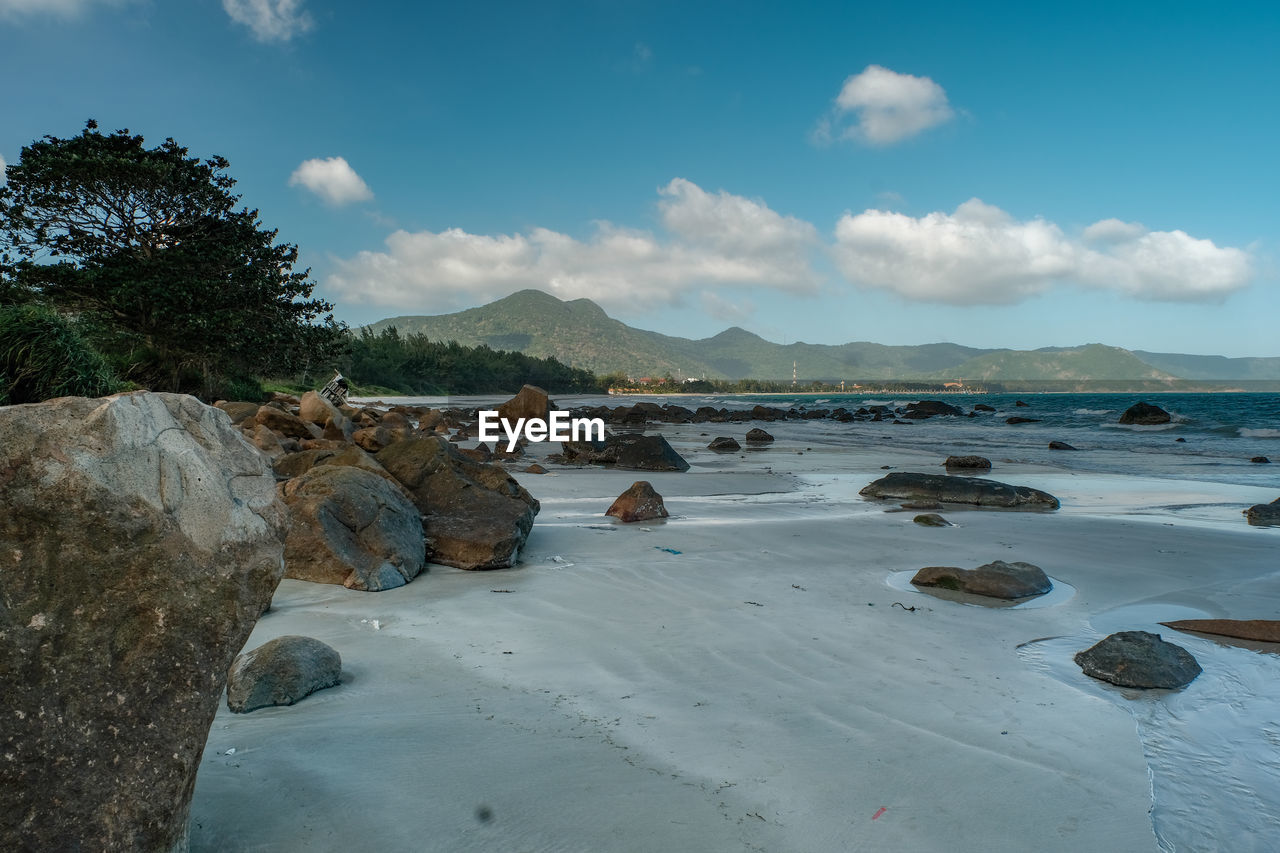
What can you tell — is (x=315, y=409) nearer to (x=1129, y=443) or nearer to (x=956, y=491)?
(x=956, y=491)

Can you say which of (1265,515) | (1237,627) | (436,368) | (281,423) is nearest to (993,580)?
(1237,627)

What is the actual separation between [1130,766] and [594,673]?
224 cm

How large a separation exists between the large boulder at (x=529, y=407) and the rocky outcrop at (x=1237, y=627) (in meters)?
19.3

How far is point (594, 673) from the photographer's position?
3.62 metres

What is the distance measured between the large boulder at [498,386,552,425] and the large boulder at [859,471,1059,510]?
13774mm

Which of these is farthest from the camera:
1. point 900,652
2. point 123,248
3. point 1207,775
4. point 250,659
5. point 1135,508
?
point 123,248

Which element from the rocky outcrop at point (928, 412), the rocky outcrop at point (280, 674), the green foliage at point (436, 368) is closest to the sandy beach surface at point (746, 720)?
the rocky outcrop at point (280, 674)

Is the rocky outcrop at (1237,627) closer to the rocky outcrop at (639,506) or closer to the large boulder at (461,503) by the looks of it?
the large boulder at (461,503)

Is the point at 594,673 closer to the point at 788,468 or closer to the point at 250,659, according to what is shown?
the point at 250,659

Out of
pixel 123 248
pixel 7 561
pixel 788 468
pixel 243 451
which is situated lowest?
pixel 788 468

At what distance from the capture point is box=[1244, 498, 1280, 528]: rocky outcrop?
8.38m

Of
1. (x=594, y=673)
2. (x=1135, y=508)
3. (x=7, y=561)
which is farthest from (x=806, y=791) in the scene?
(x=1135, y=508)

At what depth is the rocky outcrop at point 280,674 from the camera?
2951 millimetres

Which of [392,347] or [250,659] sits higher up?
[392,347]
